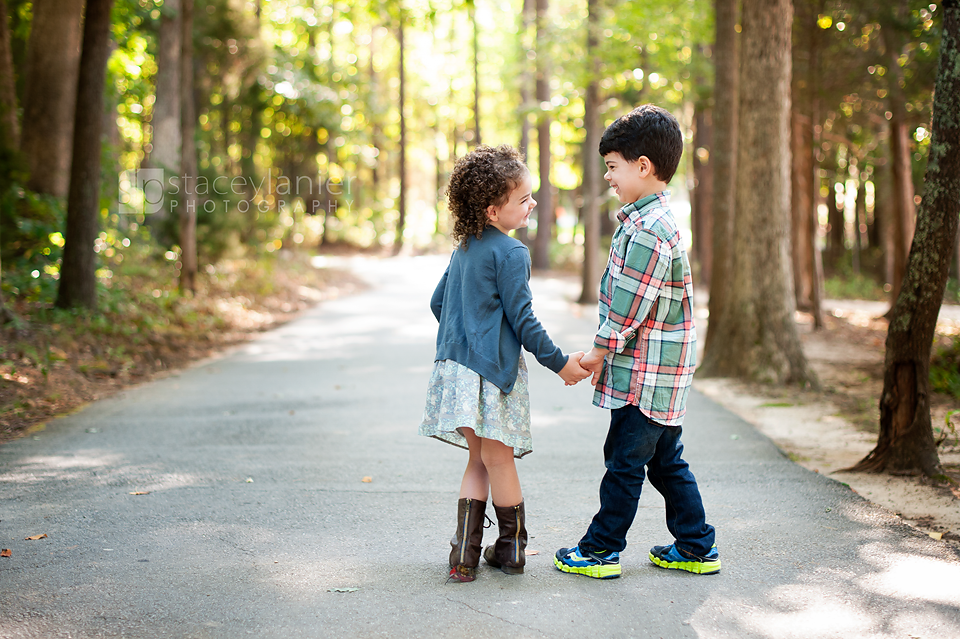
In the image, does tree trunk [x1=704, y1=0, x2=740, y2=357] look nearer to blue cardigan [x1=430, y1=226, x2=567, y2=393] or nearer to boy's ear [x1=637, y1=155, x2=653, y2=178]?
boy's ear [x1=637, y1=155, x2=653, y2=178]

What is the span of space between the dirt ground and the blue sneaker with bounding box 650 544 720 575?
129 centimetres

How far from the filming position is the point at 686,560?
12.2ft

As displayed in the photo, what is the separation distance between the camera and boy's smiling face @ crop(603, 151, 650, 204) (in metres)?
3.49

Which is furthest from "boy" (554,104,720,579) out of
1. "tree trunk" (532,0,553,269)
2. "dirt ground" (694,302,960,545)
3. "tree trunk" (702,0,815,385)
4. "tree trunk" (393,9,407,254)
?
"tree trunk" (393,9,407,254)

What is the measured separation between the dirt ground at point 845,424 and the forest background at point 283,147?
20.7 inches

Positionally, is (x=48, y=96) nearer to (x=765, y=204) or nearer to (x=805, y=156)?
(x=765, y=204)

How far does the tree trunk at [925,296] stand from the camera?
5027 millimetres

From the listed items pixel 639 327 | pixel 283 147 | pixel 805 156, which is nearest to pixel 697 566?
pixel 639 327

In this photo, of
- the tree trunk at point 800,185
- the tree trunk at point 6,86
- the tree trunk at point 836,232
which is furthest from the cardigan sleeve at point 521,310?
the tree trunk at point 836,232

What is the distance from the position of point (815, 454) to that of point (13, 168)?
38.3ft

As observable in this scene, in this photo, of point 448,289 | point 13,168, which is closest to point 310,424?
point 448,289

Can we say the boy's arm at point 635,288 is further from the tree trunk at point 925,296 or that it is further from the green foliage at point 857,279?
the green foliage at point 857,279

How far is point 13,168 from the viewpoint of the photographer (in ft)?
40.2

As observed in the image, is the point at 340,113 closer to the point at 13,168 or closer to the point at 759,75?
the point at 13,168
